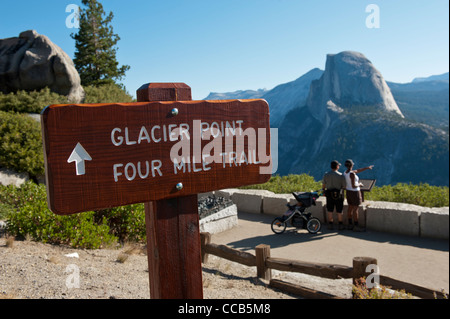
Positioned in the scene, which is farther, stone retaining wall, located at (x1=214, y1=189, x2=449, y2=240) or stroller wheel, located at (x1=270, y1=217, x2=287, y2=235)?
stroller wheel, located at (x1=270, y1=217, x2=287, y2=235)

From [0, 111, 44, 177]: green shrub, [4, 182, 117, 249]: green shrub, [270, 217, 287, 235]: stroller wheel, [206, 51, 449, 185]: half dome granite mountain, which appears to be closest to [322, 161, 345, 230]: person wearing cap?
[270, 217, 287, 235]: stroller wheel

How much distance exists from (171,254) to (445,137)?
343ft

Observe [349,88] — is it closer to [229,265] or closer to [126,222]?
[229,265]

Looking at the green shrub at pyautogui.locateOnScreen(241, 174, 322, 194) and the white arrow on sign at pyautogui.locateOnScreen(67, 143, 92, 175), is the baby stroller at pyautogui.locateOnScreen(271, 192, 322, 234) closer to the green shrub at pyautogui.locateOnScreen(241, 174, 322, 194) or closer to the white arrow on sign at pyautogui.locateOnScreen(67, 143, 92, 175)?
the green shrub at pyautogui.locateOnScreen(241, 174, 322, 194)

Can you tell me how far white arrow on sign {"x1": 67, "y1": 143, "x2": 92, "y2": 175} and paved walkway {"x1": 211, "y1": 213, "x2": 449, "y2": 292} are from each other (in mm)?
6143

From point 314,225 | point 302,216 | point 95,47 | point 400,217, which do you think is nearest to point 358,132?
point 95,47

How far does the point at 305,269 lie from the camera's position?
5301mm

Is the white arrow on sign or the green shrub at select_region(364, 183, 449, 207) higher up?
the white arrow on sign

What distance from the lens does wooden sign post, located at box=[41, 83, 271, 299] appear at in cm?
152

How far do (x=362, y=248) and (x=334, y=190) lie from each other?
148 cm

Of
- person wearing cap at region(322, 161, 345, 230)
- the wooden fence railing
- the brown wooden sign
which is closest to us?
the brown wooden sign

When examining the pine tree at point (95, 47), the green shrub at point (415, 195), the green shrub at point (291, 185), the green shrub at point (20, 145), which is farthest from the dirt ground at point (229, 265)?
the pine tree at point (95, 47)
